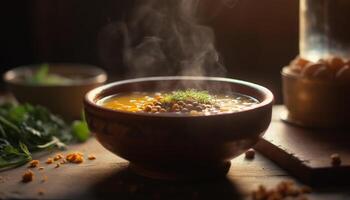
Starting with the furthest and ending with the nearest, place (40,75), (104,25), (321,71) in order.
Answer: (104,25), (40,75), (321,71)

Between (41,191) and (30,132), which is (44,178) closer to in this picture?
(41,191)

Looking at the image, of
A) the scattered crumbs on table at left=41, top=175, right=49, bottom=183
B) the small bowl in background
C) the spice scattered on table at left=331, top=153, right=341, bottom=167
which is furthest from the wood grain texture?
the small bowl in background

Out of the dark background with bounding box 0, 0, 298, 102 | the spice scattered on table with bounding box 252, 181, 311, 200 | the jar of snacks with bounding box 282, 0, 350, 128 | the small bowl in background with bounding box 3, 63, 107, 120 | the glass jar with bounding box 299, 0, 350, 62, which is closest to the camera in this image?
the spice scattered on table with bounding box 252, 181, 311, 200

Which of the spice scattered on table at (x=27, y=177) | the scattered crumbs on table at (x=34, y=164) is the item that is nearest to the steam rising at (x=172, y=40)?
the scattered crumbs on table at (x=34, y=164)

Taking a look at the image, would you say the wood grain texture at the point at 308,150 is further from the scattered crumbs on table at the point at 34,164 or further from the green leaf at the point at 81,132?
the scattered crumbs on table at the point at 34,164

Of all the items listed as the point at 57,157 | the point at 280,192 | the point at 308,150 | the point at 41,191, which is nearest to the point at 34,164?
the point at 57,157

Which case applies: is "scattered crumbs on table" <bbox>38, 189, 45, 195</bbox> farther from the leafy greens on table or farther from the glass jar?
the glass jar
